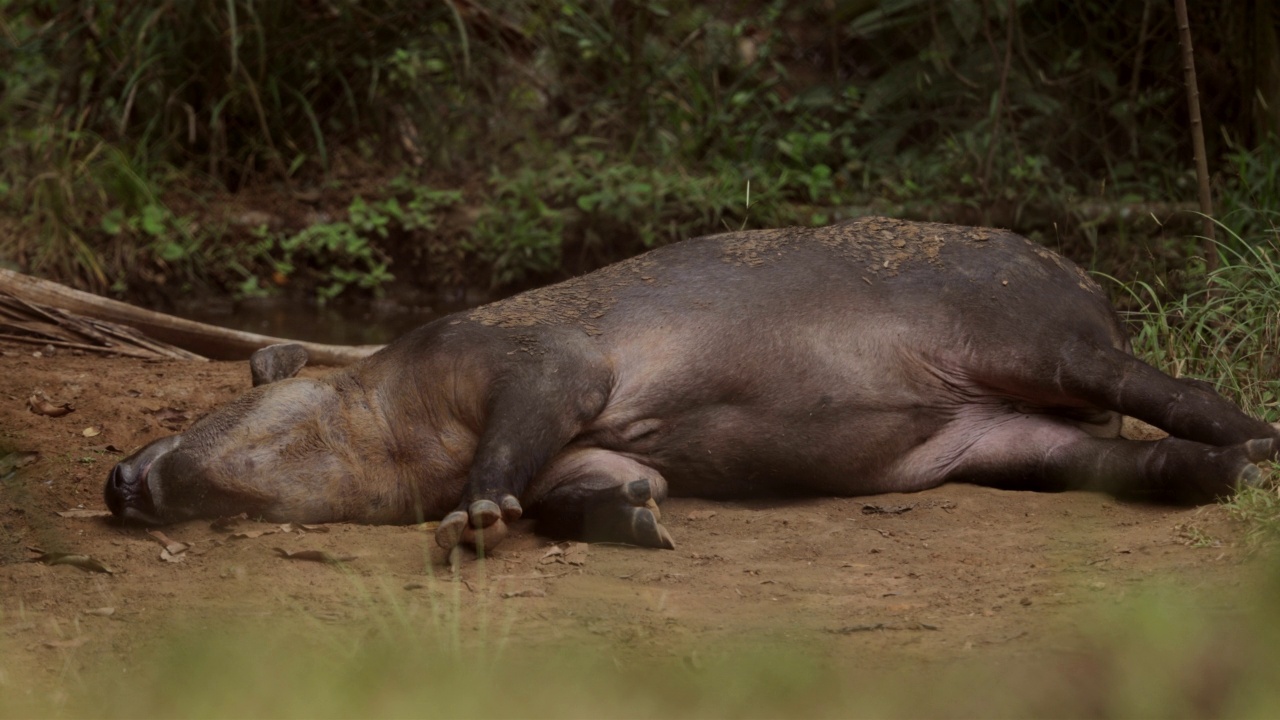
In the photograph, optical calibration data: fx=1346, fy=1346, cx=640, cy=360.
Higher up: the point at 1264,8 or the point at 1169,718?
the point at 1264,8

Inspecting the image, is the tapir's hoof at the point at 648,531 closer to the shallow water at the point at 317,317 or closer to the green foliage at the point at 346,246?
the shallow water at the point at 317,317

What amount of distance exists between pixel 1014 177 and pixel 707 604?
481cm

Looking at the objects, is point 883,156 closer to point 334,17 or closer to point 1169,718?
point 334,17

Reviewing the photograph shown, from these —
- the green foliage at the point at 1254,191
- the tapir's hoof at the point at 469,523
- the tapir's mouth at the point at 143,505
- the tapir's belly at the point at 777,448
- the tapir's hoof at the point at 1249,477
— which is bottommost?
the tapir's mouth at the point at 143,505

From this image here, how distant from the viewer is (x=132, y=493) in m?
3.63

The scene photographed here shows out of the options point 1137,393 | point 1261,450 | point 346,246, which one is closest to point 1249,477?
point 1261,450

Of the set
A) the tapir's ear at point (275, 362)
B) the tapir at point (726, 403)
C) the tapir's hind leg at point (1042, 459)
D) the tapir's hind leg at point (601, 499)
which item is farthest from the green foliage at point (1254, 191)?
the tapir's ear at point (275, 362)

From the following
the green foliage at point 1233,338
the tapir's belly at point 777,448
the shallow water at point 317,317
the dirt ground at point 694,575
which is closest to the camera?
the dirt ground at point 694,575

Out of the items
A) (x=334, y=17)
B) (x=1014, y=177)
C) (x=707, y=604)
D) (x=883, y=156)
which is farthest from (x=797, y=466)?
(x=334, y=17)

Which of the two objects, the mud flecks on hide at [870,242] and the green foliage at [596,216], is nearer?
the mud flecks on hide at [870,242]

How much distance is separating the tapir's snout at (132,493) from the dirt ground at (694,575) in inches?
2.1

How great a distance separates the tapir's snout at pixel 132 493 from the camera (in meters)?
3.63

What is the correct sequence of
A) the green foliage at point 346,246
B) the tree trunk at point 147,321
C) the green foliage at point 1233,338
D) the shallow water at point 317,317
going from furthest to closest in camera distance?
the green foliage at point 346,246 → the shallow water at point 317,317 → the tree trunk at point 147,321 → the green foliage at point 1233,338

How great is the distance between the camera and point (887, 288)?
4078 mm
